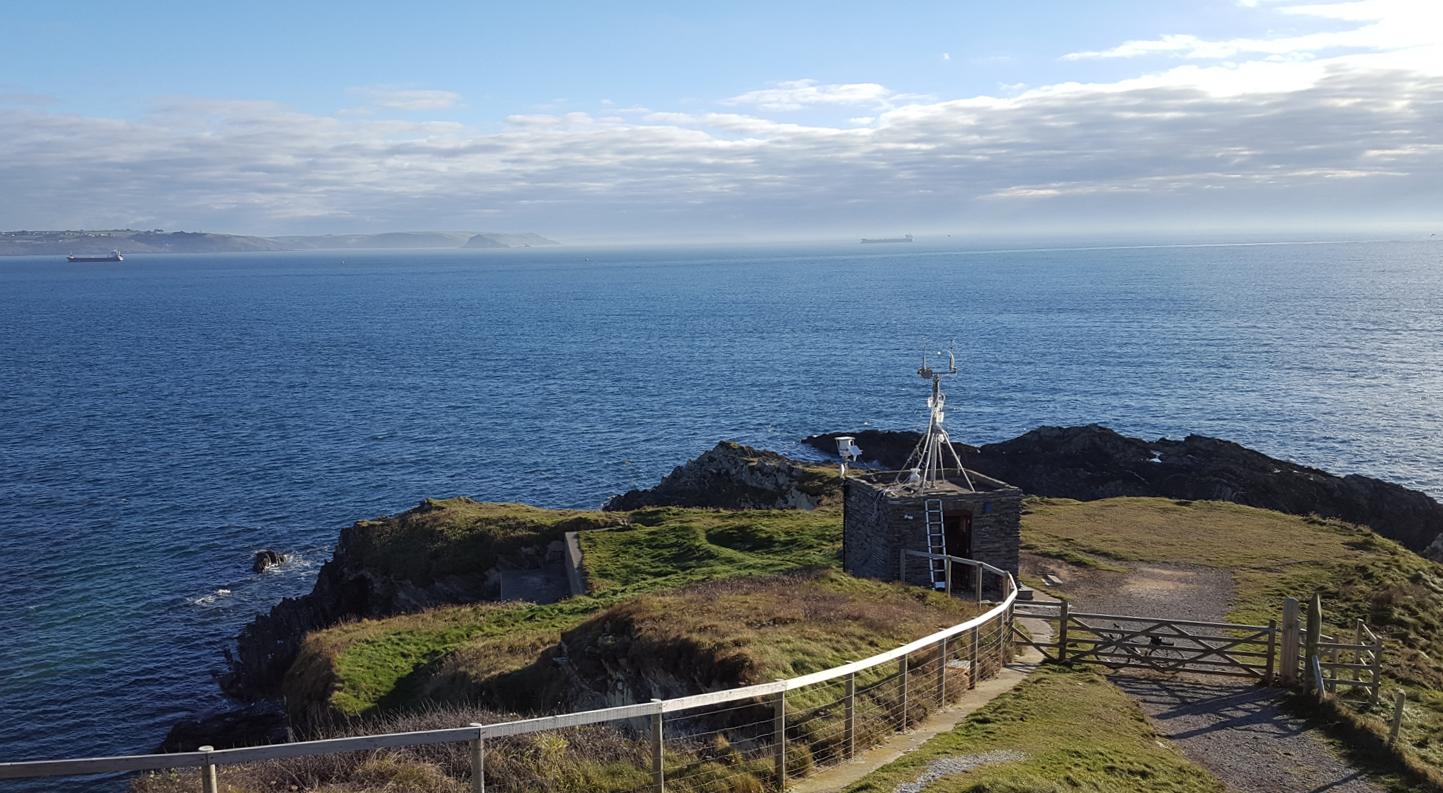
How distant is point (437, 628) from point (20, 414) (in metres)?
70.8

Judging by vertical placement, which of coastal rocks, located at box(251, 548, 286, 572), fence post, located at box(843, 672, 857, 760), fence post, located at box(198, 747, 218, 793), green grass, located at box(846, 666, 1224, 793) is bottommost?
coastal rocks, located at box(251, 548, 286, 572)

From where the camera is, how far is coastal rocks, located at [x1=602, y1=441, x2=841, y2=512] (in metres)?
46.7

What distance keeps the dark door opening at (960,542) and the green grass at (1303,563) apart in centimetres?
610

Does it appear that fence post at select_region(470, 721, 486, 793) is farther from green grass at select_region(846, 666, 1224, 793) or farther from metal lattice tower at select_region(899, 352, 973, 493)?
metal lattice tower at select_region(899, 352, 973, 493)

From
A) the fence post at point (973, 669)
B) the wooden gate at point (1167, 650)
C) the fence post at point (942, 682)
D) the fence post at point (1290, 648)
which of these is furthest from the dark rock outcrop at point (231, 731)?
the fence post at point (1290, 648)

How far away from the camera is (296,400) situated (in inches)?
3509

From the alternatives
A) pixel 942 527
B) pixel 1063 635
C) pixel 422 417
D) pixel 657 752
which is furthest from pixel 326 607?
pixel 422 417

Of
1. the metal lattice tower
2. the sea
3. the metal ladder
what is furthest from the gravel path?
the sea

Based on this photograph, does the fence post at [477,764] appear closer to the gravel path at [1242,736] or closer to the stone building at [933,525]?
the gravel path at [1242,736]

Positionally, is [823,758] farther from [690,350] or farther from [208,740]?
[690,350]

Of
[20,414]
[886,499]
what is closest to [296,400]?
[20,414]

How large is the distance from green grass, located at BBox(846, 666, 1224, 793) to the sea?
2382cm

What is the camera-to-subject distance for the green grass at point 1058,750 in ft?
39.5

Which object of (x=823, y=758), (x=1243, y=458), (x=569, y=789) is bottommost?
(x=1243, y=458)
